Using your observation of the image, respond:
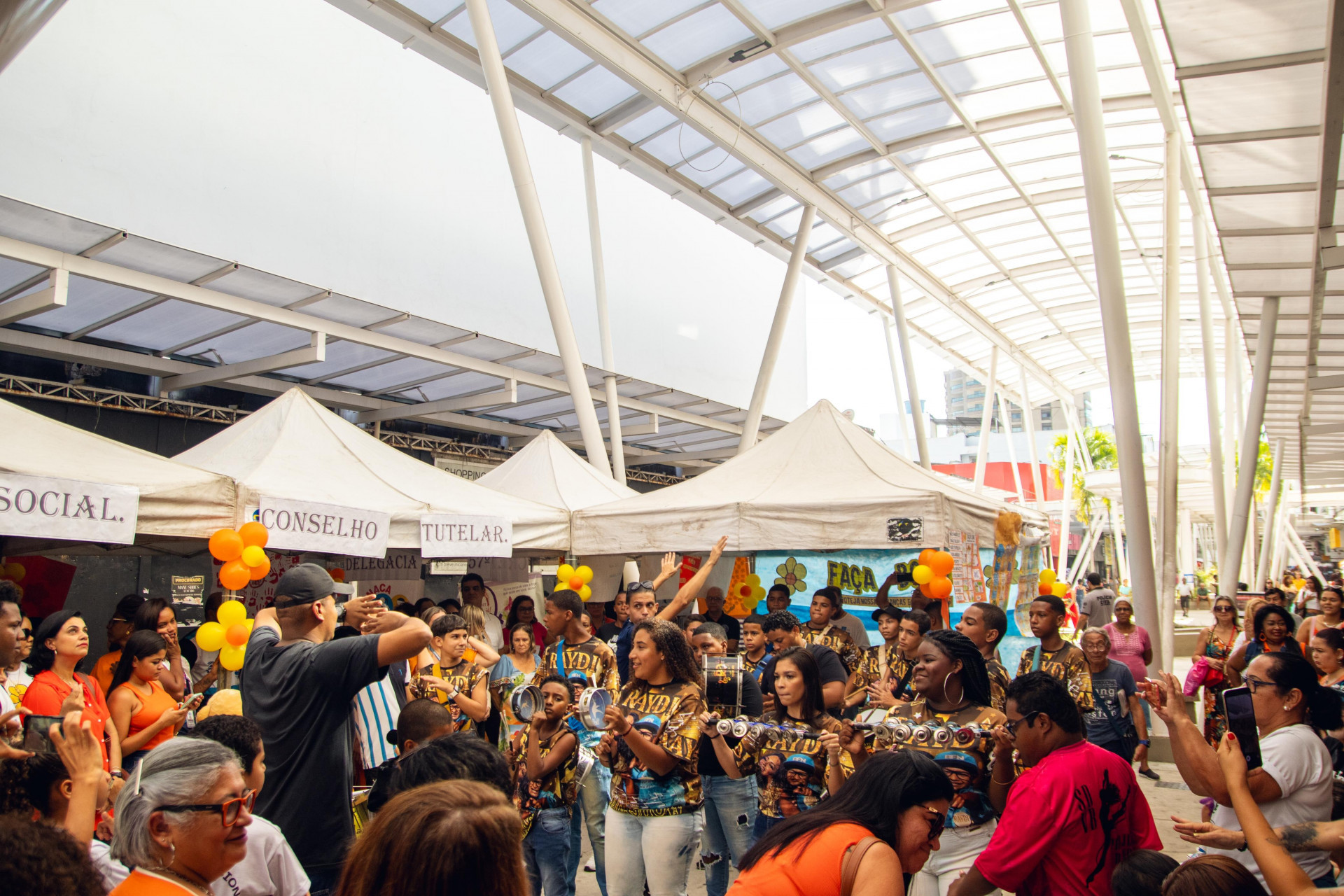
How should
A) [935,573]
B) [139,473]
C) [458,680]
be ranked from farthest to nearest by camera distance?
[935,573]
[139,473]
[458,680]

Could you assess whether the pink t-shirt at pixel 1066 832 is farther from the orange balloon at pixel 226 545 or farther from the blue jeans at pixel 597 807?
the orange balloon at pixel 226 545

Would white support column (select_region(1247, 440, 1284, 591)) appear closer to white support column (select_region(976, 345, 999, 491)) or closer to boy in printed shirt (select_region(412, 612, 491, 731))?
white support column (select_region(976, 345, 999, 491))

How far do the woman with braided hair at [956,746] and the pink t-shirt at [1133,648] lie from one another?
5740 mm

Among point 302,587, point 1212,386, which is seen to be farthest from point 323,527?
point 1212,386

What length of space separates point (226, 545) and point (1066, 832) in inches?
197

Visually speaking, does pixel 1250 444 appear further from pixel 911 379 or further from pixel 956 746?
pixel 956 746

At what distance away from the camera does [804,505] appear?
767 centimetres

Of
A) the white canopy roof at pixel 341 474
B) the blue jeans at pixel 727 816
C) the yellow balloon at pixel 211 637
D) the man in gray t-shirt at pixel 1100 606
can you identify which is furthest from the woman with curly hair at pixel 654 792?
the man in gray t-shirt at pixel 1100 606

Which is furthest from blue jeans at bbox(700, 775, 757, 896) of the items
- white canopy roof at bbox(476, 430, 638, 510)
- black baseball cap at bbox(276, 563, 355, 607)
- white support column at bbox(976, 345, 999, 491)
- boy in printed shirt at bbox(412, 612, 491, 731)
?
white support column at bbox(976, 345, 999, 491)

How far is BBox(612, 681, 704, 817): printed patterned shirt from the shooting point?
3.80 meters

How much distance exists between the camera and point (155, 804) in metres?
1.90

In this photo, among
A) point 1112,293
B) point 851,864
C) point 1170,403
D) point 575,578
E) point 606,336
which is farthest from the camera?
point 606,336

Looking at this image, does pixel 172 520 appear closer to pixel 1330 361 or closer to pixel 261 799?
pixel 261 799

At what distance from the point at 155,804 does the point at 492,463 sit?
52.5ft
